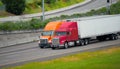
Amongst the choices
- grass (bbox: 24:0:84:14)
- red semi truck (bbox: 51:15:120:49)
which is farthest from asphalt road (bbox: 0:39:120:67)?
grass (bbox: 24:0:84:14)

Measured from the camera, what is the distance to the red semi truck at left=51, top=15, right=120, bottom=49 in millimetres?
53019

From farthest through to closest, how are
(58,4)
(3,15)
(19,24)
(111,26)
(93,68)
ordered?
1. (58,4)
2. (3,15)
3. (19,24)
4. (111,26)
5. (93,68)

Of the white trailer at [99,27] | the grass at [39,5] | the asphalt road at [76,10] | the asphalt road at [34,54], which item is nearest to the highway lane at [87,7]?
the asphalt road at [76,10]

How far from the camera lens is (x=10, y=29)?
66.2 m

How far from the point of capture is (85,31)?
5528cm

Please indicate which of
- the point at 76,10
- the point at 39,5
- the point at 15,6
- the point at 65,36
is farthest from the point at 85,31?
the point at 39,5

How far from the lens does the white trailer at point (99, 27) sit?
55.1 m

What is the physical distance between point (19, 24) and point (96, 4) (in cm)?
4374

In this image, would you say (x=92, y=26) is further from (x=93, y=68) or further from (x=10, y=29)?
(x=93, y=68)

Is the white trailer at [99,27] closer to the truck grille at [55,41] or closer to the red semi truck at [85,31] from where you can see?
the red semi truck at [85,31]

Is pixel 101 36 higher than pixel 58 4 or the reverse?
the reverse

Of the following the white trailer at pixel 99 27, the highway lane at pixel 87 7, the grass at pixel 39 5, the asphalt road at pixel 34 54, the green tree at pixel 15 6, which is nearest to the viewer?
the asphalt road at pixel 34 54

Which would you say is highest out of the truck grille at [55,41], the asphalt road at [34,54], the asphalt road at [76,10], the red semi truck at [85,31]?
the asphalt road at [76,10]

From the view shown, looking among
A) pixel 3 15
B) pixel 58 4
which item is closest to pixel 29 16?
pixel 3 15
